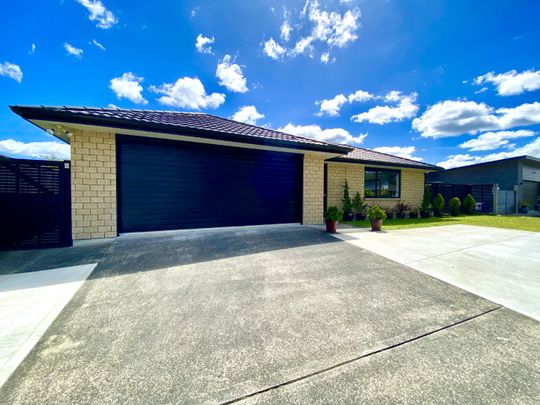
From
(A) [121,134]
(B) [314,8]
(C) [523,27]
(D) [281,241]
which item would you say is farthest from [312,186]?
(C) [523,27]

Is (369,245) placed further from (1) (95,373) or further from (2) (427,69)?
(2) (427,69)

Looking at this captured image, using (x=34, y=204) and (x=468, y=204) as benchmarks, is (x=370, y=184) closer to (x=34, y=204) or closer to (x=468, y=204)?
(x=468, y=204)

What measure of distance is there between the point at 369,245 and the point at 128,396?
213 inches

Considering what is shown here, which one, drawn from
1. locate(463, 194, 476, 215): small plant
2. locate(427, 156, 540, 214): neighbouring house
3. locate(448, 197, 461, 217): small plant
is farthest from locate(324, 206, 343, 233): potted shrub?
locate(427, 156, 540, 214): neighbouring house

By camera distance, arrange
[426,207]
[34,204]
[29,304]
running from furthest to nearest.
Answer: [426,207], [34,204], [29,304]

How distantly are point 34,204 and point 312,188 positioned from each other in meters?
7.90

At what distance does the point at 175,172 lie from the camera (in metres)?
6.15

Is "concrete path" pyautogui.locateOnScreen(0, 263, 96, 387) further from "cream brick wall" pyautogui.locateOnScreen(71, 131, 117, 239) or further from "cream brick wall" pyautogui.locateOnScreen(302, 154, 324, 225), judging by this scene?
"cream brick wall" pyautogui.locateOnScreen(302, 154, 324, 225)

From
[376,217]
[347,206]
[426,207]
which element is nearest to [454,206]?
[426,207]

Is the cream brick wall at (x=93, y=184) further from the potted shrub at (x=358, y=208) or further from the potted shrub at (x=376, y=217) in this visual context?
the potted shrub at (x=358, y=208)

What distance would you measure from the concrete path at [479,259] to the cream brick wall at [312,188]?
1.69 m

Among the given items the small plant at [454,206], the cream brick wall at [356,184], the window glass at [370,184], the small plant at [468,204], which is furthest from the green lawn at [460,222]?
the small plant at [468,204]

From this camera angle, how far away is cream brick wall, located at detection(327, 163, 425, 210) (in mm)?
10180

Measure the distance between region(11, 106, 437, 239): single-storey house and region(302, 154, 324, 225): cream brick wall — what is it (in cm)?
4
